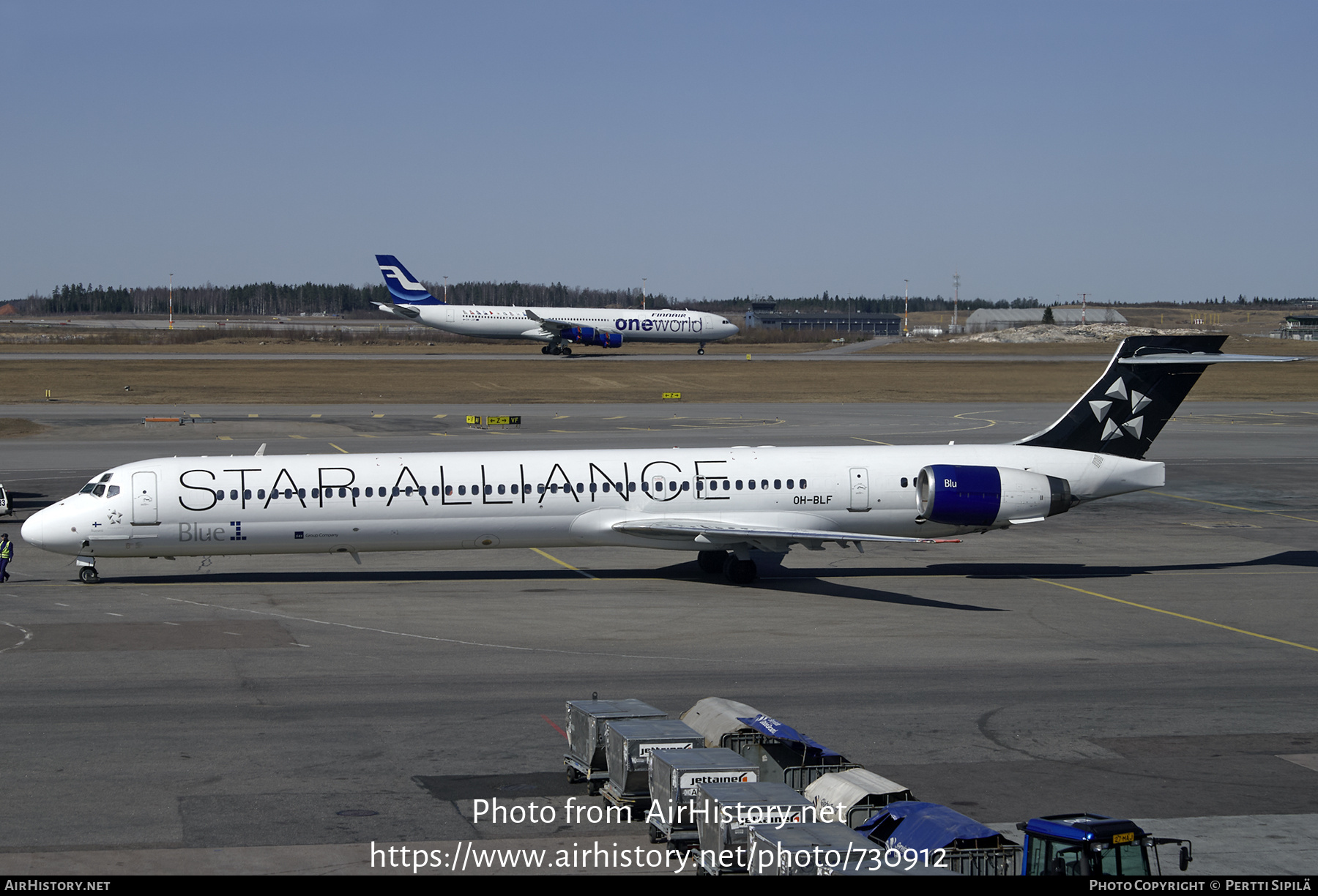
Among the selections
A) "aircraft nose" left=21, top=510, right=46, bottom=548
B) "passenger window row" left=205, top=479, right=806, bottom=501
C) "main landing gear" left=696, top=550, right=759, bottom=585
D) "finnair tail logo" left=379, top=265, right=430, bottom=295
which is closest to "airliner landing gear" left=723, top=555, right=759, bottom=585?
"main landing gear" left=696, top=550, right=759, bottom=585

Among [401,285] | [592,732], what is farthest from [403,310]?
[592,732]

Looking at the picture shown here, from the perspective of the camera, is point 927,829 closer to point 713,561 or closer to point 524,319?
point 713,561

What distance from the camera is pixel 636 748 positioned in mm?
15648

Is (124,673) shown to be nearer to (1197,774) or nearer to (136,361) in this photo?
(1197,774)

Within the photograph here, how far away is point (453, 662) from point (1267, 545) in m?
27.2

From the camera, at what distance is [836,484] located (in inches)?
1336

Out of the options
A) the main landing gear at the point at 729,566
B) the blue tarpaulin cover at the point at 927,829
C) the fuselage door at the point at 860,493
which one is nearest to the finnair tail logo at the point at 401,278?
the main landing gear at the point at 729,566

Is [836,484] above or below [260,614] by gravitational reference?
above

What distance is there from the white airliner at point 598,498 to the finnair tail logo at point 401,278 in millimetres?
106121

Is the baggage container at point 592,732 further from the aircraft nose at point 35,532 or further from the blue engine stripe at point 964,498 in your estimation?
the aircraft nose at point 35,532

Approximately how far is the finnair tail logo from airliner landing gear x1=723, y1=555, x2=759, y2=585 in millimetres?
110047

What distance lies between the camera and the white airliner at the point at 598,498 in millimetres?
31891

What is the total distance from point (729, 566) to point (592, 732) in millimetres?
16974
